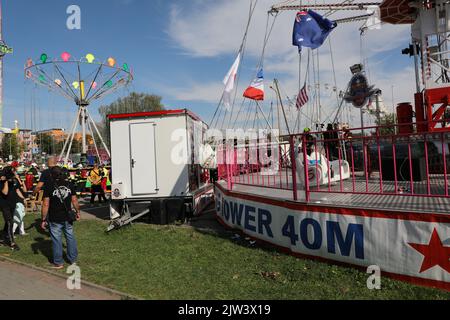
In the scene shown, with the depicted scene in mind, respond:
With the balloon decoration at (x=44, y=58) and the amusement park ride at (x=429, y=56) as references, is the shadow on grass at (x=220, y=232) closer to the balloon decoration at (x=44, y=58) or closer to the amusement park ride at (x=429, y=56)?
the amusement park ride at (x=429, y=56)

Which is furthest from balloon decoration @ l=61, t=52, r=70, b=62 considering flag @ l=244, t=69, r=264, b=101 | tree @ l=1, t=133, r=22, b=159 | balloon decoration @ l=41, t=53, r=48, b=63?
tree @ l=1, t=133, r=22, b=159

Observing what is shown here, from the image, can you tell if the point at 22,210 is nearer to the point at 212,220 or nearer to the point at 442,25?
the point at 212,220

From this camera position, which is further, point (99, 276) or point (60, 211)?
point (60, 211)

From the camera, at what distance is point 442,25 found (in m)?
9.55

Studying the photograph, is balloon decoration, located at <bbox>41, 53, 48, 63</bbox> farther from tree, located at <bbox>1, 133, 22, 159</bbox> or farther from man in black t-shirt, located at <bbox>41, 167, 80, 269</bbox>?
tree, located at <bbox>1, 133, 22, 159</bbox>

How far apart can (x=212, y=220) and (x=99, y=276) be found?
4.87 metres

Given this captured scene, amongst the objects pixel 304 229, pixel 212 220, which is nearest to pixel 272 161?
pixel 212 220

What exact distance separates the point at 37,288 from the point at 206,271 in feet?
8.29

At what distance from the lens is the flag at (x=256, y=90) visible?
13.1 m

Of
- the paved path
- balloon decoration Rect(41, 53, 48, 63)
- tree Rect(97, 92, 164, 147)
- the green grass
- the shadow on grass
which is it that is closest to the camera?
the green grass

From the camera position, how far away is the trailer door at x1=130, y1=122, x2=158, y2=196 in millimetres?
10125

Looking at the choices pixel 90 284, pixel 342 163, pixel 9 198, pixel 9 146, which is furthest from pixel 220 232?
pixel 9 146

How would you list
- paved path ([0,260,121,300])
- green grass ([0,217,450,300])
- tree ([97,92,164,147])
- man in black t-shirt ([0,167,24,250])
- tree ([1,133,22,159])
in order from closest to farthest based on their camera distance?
green grass ([0,217,450,300])
paved path ([0,260,121,300])
man in black t-shirt ([0,167,24,250])
tree ([97,92,164,147])
tree ([1,133,22,159])

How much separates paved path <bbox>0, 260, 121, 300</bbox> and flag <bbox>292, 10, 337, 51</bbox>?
7557mm
